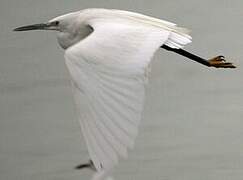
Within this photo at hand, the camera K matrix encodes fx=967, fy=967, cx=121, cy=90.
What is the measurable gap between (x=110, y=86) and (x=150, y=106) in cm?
106

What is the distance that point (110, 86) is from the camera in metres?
0.96

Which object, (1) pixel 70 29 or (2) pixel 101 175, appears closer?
(2) pixel 101 175

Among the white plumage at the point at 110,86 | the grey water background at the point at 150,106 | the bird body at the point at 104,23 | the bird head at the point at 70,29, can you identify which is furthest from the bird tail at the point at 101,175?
the grey water background at the point at 150,106

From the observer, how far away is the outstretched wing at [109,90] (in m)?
0.93

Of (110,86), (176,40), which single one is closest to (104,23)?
(176,40)

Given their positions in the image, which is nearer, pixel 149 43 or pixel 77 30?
pixel 149 43

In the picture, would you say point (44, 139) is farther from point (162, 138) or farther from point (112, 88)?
point (112, 88)

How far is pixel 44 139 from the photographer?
1994 millimetres

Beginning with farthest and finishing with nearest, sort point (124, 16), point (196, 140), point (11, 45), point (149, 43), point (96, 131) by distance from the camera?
point (11, 45) < point (196, 140) < point (124, 16) < point (149, 43) < point (96, 131)

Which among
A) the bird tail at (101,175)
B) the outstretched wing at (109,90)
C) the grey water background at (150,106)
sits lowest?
the grey water background at (150,106)

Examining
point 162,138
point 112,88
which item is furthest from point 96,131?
point 162,138

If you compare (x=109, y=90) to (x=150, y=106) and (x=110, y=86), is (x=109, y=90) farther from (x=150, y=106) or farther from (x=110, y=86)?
(x=150, y=106)

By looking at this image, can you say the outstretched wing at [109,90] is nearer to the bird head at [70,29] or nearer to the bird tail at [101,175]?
the bird tail at [101,175]

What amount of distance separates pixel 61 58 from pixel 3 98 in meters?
0.16
